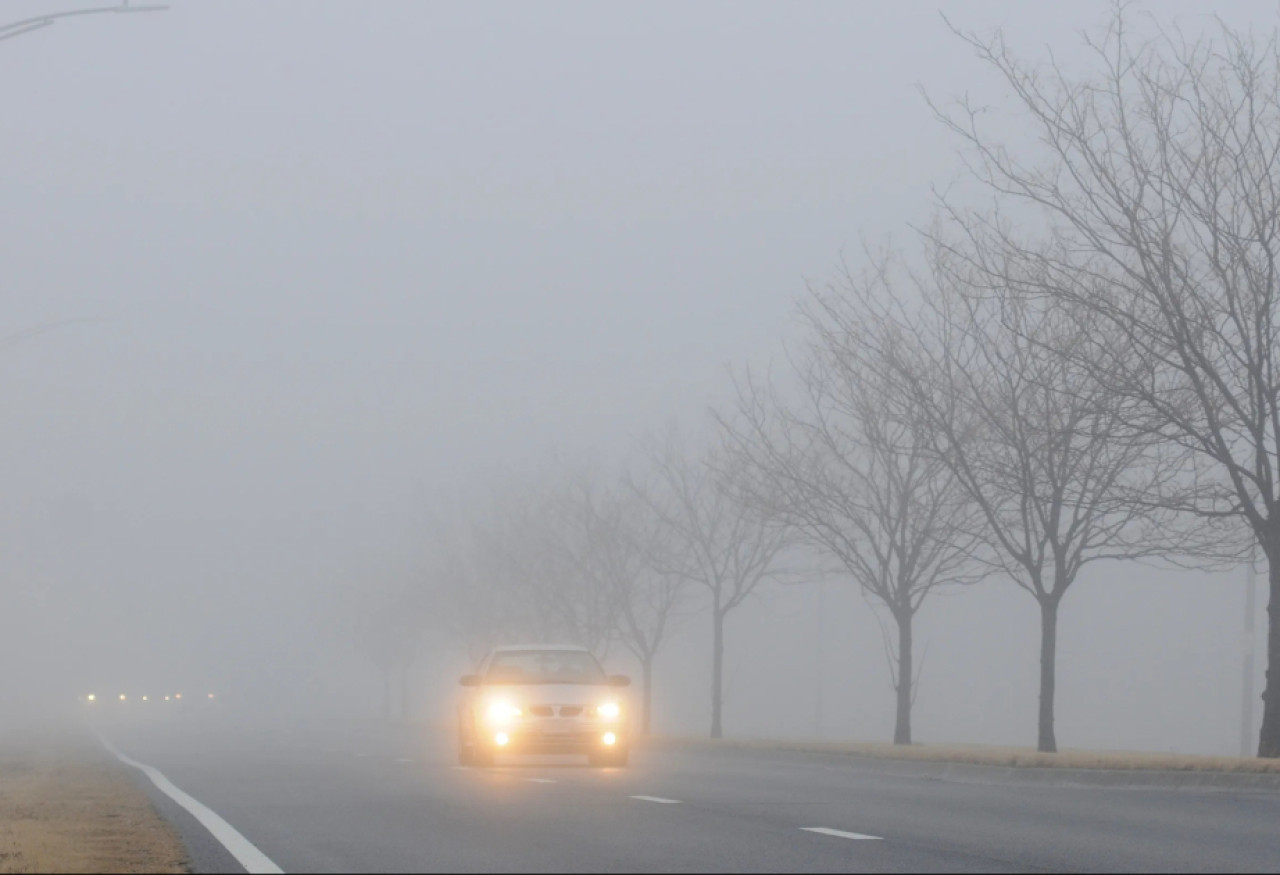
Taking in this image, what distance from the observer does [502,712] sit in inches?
965

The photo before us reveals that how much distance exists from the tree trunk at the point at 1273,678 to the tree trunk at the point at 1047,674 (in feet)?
15.8

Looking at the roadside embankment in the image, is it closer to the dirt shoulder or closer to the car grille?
the car grille

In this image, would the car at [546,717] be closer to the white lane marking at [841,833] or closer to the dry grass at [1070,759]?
the dry grass at [1070,759]

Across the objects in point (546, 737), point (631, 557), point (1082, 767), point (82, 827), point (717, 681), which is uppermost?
point (631, 557)

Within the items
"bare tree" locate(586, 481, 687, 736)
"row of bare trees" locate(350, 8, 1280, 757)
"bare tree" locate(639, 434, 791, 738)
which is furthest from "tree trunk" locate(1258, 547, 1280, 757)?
"bare tree" locate(586, 481, 687, 736)

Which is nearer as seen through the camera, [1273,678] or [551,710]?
[1273,678]

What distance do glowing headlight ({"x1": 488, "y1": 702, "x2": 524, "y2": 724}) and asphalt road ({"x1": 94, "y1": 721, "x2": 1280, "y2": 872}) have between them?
0.91m

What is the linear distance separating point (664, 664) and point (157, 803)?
2529 inches

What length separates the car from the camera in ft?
80.0

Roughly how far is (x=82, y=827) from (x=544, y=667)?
1158 cm

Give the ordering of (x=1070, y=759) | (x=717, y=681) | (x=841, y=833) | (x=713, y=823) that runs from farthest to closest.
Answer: (x=717, y=681), (x=1070, y=759), (x=713, y=823), (x=841, y=833)

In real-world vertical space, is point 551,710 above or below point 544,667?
below

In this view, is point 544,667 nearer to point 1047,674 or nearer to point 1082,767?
point 1082,767

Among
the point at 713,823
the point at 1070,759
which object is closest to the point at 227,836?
the point at 713,823
